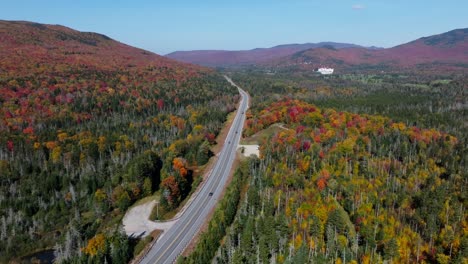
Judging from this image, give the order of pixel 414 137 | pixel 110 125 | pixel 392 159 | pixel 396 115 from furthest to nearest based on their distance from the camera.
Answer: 1. pixel 396 115
2. pixel 110 125
3. pixel 414 137
4. pixel 392 159

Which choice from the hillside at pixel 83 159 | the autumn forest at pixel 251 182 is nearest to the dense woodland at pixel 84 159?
the hillside at pixel 83 159

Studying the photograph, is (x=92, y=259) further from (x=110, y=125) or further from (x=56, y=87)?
(x=56, y=87)

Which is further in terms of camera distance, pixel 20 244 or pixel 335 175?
pixel 335 175

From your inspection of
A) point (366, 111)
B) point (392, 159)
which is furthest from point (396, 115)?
point (392, 159)

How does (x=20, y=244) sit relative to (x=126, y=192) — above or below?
below

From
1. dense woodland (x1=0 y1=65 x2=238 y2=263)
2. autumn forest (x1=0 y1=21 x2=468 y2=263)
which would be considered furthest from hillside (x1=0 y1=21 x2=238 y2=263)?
autumn forest (x1=0 y1=21 x2=468 y2=263)

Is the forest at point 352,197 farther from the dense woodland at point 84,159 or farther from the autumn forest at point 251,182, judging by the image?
the dense woodland at point 84,159

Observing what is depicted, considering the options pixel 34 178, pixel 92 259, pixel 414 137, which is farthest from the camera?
pixel 414 137
